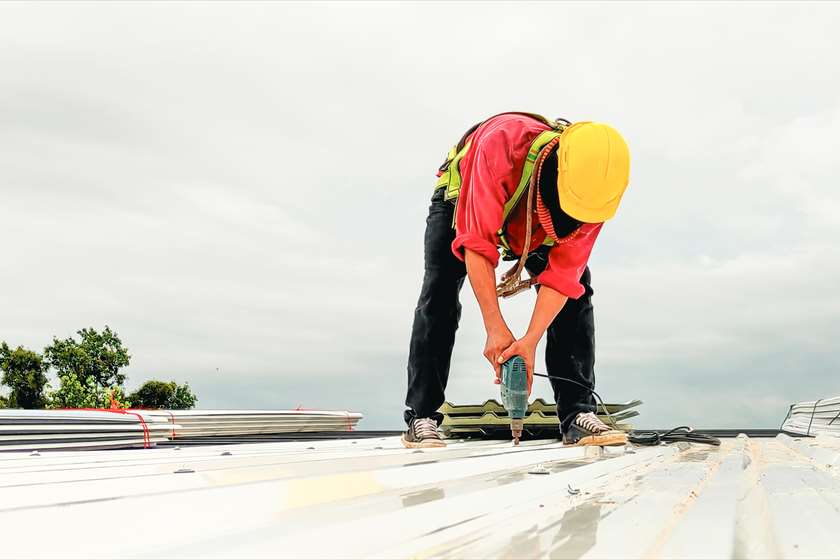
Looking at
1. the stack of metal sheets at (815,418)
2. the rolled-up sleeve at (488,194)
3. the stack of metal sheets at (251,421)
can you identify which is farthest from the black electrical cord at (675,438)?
the stack of metal sheets at (251,421)

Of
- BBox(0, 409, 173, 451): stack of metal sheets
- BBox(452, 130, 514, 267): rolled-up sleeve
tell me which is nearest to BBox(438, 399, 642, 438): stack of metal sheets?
BBox(452, 130, 514, 267): rolled-up sleeve

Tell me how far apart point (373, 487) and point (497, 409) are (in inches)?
93.4

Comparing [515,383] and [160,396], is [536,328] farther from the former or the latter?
[160,396]

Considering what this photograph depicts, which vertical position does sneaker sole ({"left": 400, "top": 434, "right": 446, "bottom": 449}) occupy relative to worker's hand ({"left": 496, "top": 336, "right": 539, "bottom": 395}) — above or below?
below

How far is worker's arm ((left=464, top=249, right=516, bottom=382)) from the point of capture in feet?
8.39

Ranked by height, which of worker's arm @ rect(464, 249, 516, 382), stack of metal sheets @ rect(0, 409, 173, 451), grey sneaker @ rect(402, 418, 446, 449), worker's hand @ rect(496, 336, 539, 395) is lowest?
stack of metal sheets @ rect(0, 409, 173, 451)

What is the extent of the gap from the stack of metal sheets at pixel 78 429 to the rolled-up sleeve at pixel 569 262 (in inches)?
106

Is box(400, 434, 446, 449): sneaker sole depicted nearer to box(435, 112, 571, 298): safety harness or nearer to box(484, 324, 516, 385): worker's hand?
box(484, 324, 516, 385): worker's hand

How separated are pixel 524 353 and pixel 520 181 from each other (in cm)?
71

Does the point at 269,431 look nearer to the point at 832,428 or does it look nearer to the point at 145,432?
→ the point at 145,432

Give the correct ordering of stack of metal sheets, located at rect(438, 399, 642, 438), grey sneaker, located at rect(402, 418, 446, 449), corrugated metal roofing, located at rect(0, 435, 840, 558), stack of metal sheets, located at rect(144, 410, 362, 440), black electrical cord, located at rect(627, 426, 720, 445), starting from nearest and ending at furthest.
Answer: corrugated metal roofing, located at rect(0, 435, 840, 558), grey sneaker, located at rect(402, 418, 446, 449), black electrical cord, located at rect(627, 426, 720, 445), stack of metal sheets, located at rect(438, 399, 642, 438), stack of metal sheets, located at rect(144, 410, 362, 440)

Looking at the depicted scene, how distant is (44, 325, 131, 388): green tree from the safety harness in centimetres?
2205

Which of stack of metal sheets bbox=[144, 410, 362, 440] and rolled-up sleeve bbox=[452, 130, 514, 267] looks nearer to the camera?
rolled-up sleeve bbox=[452, 130, 514, 267]

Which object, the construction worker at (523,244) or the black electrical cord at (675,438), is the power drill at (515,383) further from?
the black electrical cord at (675,438)
